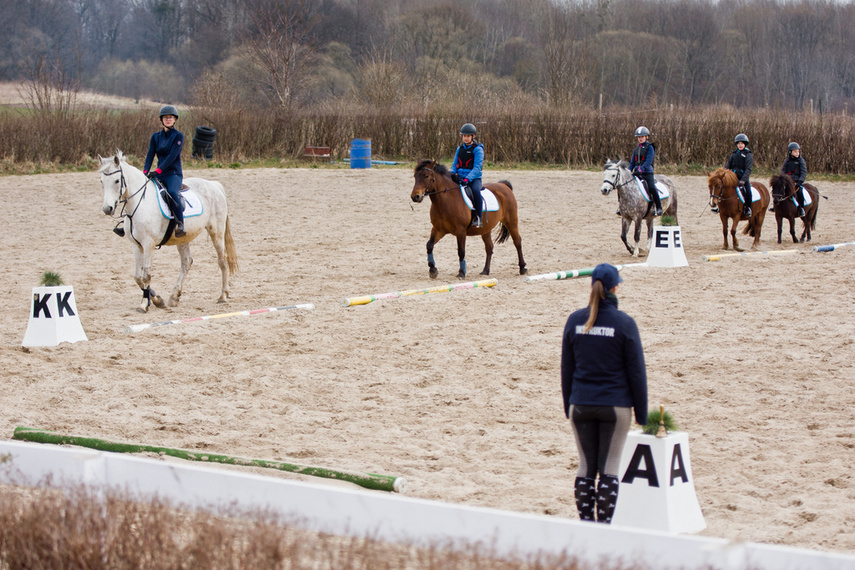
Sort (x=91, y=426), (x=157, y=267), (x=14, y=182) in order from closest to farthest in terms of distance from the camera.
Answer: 1. (x=91, y=426)
2. (x=157, y=267)
3. (x=14, y=182)

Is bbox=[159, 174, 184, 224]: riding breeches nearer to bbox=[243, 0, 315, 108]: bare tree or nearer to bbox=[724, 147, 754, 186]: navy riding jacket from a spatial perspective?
bbox=[724, 147, 754, 186]: navy riding jacket

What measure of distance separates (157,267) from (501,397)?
29.6 feet

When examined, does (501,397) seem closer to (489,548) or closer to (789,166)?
(489,548)

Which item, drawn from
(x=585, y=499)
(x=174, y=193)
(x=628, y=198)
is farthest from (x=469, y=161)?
(x=585, y=499)

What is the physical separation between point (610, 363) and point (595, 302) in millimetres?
329

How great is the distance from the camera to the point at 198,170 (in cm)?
2509

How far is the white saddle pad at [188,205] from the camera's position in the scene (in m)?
10.9

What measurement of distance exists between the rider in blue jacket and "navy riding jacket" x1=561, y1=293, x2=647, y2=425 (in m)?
8.52

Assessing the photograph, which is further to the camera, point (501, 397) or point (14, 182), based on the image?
point (14, 182)

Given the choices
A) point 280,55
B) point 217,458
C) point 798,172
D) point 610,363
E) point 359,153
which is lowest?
point 217,458

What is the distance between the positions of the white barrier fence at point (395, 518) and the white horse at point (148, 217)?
661 cm

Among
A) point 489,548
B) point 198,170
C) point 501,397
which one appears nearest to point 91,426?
point 501,397

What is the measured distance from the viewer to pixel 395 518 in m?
3.43

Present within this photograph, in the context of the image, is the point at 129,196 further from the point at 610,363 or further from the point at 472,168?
the point at 610,363
